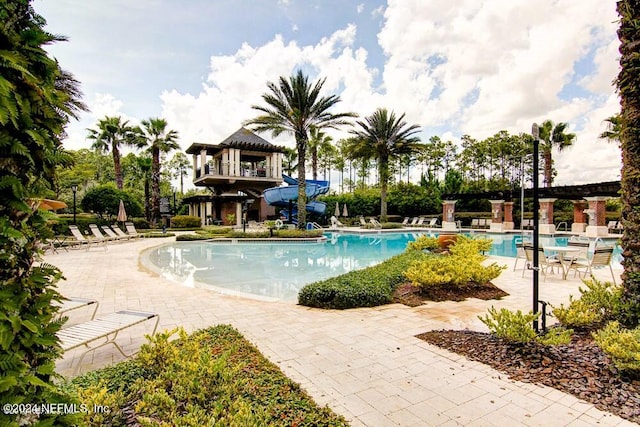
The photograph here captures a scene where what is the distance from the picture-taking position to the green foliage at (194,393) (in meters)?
2.20

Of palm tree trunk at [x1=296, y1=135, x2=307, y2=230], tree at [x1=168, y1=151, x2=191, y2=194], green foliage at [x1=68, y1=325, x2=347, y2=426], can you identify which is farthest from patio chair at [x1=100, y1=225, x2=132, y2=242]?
tree at [x1=168, y1=151, x2=191, y2=194]

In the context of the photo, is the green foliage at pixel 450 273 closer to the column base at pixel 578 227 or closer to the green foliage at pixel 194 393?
the green foliage at pixel 194 393

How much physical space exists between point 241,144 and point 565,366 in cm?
2989

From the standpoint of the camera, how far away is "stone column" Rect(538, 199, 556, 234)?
22.7 metres

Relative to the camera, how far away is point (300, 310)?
5.86 metres

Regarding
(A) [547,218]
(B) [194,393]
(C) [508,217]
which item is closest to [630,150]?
(B) [194,393]

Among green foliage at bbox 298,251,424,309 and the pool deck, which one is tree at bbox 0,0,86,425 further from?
green foliage at bbox 298,251,424,309

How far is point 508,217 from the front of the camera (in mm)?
25703

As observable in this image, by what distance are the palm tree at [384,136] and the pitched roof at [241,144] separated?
31.4 feet

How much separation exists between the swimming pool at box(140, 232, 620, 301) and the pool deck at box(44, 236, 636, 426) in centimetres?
184

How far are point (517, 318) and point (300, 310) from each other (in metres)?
3.31

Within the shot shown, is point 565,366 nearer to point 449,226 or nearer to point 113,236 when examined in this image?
point 113,236

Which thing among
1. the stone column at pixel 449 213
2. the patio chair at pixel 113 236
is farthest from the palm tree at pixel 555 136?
the patio chair at pixel 113 236

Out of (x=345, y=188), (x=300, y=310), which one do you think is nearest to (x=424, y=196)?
(x=345, y=188)
